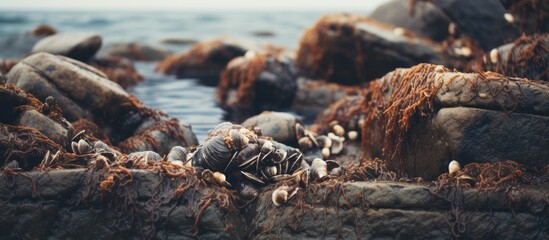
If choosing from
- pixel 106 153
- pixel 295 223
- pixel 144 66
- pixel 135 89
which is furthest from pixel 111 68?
pixel 295 223

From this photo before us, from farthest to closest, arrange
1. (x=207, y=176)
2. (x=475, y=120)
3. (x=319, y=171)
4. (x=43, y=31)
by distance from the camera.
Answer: (x=43, y=31) → (x=319, y=171) → (x=207, y=176) → (x=475, y=120)

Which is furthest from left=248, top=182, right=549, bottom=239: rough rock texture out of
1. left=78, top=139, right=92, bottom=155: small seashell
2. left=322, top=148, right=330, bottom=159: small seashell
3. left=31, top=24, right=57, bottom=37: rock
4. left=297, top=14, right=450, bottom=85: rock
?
left=31, top=24, right=57, bottom=37: rock

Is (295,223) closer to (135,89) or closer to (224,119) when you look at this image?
(224,119)

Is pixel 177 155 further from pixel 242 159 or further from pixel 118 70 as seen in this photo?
pixel 118 70

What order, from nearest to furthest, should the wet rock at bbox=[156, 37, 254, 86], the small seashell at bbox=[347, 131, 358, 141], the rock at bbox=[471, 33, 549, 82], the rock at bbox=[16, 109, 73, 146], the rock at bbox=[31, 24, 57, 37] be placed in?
1. the rock at bbox=[16, 109, 73, 146]
2. the rock at bbox=[471, 33, 549, 82]
3. the small seashell at bbox=[347, 131, 358, 141]
4. the wet rock at bbox=[156, 37, 254, 86]
5. the rock at bbox=[31, 24, 57, 37]

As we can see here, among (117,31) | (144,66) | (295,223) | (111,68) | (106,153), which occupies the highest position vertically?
(106,153)

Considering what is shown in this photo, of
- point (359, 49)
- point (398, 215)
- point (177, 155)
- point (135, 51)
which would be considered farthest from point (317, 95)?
point (135, 51)

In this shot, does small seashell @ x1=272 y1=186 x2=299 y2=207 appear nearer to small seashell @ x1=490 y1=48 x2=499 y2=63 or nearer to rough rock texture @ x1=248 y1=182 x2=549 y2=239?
rough rock texture @ x1=248 y1=182 x2=549 y2=239
